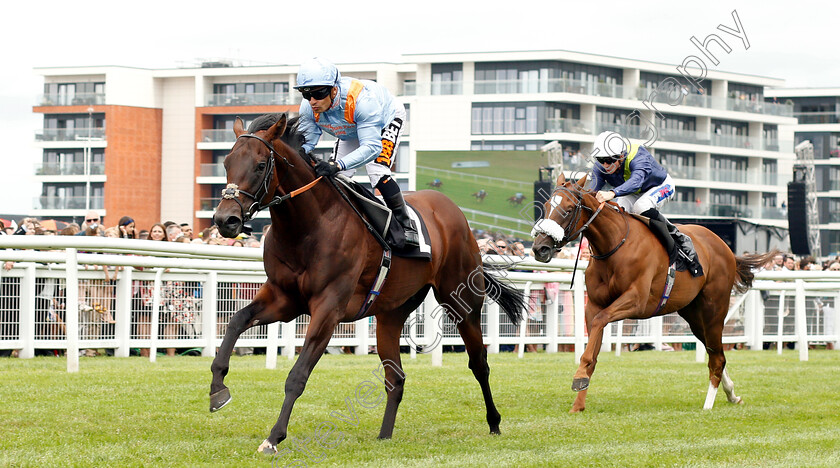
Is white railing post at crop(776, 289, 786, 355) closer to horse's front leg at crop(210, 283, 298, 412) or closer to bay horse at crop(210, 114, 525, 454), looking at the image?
bay horse at crop(210, 114, 525, 454)

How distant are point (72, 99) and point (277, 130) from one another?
6409 cm

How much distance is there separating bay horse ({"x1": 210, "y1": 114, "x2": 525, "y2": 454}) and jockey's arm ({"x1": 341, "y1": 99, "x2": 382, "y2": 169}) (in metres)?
0.22

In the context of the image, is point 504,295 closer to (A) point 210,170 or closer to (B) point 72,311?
(B) point 72,311

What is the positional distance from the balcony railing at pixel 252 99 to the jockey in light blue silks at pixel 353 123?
181ft

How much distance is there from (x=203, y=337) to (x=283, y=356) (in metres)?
0.96

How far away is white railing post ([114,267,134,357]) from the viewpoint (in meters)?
9.49

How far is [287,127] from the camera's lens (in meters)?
5.79

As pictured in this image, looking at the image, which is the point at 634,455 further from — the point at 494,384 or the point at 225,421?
the point at 494,384

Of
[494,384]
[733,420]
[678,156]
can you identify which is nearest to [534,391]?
[494,384]

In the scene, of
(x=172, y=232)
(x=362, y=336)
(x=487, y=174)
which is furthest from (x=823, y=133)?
(x=172, y=232)

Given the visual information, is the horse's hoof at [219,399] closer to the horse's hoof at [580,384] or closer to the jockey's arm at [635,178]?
the horse's hoof at [580,384]

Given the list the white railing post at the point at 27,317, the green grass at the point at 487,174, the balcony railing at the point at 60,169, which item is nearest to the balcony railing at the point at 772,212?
the green grass at the point at 487,174

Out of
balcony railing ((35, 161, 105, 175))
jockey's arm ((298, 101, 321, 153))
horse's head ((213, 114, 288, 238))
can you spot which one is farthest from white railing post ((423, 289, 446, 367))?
balcony railing ((35, 161, 105, 175))

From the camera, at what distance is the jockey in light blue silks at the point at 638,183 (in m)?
8.36
